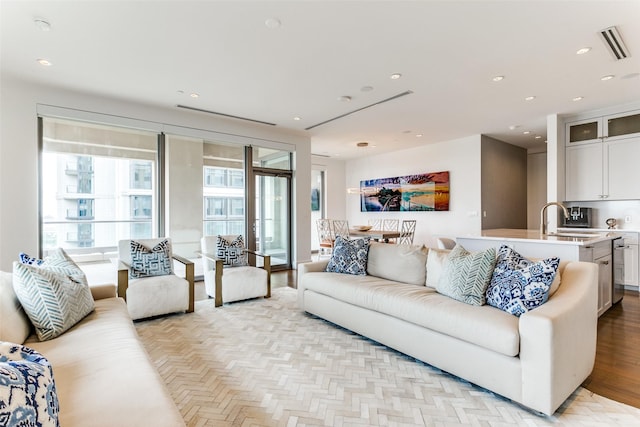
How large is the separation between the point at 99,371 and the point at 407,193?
730cm

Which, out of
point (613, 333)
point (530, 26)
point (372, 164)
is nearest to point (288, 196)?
A: point (372, 164)

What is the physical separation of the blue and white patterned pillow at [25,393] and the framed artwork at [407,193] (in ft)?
23.5

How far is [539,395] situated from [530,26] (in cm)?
289

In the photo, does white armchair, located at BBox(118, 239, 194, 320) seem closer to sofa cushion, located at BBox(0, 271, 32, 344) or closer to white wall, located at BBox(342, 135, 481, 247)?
sofa cushion, located at BBox(0, 271, 32, 344)

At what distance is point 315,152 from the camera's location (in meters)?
8.53

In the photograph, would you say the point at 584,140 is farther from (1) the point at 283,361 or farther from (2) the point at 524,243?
(1) the point at 283,361

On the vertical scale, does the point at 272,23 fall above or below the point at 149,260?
above

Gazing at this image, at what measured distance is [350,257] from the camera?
3.51 metres

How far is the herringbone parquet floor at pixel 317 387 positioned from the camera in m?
1.81

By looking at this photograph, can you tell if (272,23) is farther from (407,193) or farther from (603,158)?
(407,193)

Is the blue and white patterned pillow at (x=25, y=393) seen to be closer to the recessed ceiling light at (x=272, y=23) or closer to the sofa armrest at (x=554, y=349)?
the sofa armrest at (x=554, y=349)

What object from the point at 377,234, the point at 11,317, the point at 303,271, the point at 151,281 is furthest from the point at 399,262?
the point at 377,234

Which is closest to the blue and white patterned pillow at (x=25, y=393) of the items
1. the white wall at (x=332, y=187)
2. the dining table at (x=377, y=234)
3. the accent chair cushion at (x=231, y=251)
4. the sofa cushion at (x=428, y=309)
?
the sofa cushion at (x=428, y=309)

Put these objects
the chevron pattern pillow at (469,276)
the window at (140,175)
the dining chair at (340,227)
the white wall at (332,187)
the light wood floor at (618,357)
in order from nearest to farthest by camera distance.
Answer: the light wood floor at (618,357), the chevron pattern pillow at (469,276), the window at (140,175), the dining chair at (340,227), the white wall at (332,187)
